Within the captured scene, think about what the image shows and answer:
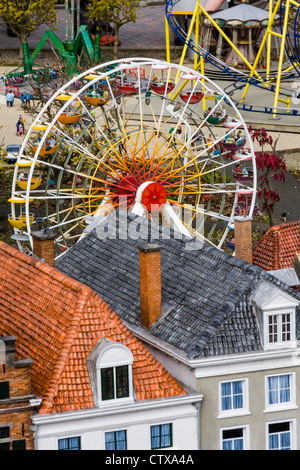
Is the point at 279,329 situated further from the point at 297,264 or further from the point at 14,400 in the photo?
the point at 297,264

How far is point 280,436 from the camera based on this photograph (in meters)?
48.9

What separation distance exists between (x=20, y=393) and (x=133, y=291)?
315 inches

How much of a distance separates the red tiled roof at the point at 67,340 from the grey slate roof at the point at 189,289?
1.62m

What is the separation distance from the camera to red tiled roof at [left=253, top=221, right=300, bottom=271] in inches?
2335

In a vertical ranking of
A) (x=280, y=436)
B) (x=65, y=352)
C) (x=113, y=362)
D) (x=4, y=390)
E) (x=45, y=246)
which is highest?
(x=45, y=246)

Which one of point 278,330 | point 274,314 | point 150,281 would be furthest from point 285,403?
point 150,281

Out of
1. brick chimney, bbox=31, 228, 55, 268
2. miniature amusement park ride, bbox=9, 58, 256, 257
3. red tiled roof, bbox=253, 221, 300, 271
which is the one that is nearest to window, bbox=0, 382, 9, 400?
brick chimney, bbox=31, 228, 55, 268

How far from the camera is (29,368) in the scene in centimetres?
4478

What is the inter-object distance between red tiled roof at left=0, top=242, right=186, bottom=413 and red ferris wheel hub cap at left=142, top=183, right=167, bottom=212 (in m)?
15.0

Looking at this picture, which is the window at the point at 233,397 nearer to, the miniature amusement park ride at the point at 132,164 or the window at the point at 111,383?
the window at the point at 111,383

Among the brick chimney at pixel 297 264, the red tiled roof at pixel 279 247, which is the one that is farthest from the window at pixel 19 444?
the red tiled roof at pixel 279 247

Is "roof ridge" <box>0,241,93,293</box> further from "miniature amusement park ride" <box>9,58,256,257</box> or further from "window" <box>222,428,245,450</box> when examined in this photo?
"miniature amusement park ride" <box>9,58,256,257</box>

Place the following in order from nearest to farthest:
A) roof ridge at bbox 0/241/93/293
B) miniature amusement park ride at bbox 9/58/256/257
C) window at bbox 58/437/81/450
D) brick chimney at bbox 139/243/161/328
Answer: window at bbox 58/437/81/450
roof ridge at bbox 0/241/93/293
brick chimney at bbox 139/243/161/328
miniature amusement park ride at bbox 9/58/256/257

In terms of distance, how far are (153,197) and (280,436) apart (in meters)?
17.3
